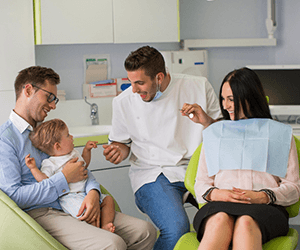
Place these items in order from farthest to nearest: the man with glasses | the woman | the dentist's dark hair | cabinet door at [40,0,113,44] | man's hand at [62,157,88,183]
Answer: cabinet door at [40,0,113,44]
the dentist's dark hair
man's hand at [62,157,88,183]
the man with glasses
the woman

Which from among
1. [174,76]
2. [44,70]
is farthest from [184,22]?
[44,70]

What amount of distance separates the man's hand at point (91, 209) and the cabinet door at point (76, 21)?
152cm

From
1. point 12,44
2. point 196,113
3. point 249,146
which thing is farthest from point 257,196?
point 12,44

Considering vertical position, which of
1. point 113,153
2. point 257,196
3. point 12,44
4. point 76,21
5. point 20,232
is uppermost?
point 76,21

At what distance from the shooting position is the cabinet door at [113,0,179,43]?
124 inches

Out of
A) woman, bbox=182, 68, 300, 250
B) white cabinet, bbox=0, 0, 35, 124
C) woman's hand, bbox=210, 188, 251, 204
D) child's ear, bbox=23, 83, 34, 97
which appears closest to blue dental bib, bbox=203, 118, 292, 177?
woman, bbox=182, 68, 300, 250

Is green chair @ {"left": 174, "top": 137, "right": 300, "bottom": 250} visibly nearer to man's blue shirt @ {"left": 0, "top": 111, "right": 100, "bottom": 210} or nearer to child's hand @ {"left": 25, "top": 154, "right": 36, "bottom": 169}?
man's blue shirt @ {"left": 0, "top": 111, "right": 100, "bottom": 210}

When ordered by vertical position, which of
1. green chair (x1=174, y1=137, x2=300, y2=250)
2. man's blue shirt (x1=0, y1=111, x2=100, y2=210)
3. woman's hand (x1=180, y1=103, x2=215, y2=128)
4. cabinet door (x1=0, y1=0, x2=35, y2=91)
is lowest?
green chair (x1=174, y1=137, x2=300, y2=250)

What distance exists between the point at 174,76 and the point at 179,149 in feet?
1.50

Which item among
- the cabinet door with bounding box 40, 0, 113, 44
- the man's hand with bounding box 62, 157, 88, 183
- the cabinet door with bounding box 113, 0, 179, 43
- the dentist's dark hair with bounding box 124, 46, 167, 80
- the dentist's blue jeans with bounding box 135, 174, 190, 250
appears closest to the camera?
the man's hand with bounding box 62, 157, 88, 183

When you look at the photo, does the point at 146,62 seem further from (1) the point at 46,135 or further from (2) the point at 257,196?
(2) the point at 257,196

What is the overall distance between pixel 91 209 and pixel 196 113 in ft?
2.49

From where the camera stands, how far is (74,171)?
1.83 m

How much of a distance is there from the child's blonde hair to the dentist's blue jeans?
59 cm
